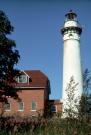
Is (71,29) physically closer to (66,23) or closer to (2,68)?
(66,23)

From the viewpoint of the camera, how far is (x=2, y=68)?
18.9 metres

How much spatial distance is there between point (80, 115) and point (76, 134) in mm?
2615

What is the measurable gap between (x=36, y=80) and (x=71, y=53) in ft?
35.6

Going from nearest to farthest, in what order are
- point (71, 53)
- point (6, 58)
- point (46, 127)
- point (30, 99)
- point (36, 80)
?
point (46, 127) < point (6, 58) < point (71, 53) < point (30, 99) < point (36, 80)

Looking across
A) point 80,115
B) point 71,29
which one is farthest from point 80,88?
point 80,115

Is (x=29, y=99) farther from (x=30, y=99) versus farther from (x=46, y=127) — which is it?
(x=46, y=127)

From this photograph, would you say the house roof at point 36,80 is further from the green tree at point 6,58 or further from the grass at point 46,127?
the grass at point 46,127

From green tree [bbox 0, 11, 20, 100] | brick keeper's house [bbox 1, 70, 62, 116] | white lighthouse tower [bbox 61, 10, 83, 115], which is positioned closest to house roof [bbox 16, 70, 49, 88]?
brick keeper's house [bbox 1, 70, 62, 116]

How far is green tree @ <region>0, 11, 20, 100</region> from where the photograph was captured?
1895 centimetres

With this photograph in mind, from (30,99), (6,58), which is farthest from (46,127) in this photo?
(30,99)

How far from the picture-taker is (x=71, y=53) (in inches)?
2142

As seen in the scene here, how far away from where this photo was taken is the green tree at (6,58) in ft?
62.2

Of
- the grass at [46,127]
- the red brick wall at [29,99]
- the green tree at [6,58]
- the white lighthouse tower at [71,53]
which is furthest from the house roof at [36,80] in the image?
the grass at [46,127]

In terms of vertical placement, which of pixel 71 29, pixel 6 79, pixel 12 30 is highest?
pixel 71 29
